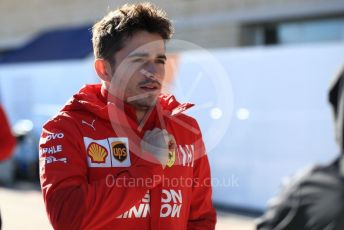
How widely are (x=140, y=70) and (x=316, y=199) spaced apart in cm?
102

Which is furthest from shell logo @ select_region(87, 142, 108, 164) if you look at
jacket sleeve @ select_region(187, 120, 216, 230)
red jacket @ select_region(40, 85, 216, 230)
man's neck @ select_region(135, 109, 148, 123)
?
jacket sleeve @ select_region(187, 120, 216, 230)

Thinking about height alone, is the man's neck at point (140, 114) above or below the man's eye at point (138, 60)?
below

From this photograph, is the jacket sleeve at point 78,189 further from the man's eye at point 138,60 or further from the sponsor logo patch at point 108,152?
the man's eye at point 138,60

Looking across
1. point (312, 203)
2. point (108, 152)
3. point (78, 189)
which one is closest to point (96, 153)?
point (108, 152)

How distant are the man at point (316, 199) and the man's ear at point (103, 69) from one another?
1029 millimetres

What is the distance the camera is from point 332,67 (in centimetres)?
729

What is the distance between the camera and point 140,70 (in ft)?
7.85

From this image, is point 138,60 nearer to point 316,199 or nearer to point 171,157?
point 171,157

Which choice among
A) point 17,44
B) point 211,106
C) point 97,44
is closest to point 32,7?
point 17,44

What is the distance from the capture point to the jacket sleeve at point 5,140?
4.86m

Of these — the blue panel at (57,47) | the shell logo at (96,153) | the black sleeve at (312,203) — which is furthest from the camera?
the blue panel at (57,47)

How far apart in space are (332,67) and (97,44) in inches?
210

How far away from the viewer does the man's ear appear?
246cm

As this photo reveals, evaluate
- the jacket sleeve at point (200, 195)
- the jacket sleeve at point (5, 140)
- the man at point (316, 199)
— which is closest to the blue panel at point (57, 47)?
the jacket sleeve at point (5, 140)
